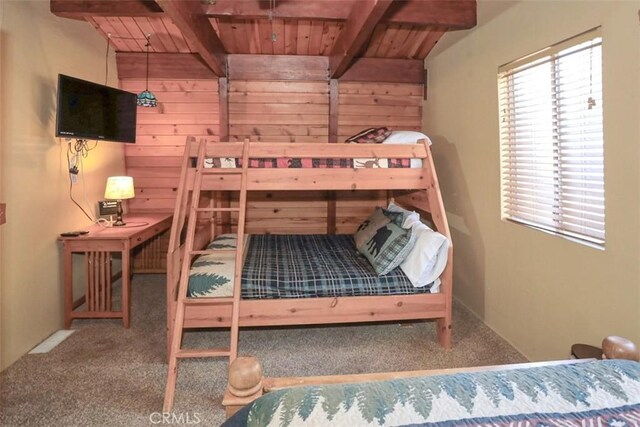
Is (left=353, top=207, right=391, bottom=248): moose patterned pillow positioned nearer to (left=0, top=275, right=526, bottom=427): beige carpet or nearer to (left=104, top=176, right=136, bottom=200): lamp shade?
(left=0, top=275, right=526, bottom=427): beige carpet

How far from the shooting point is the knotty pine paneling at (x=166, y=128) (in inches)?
158

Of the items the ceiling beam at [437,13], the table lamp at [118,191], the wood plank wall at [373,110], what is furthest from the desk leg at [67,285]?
the ceiling beam at [437,13]

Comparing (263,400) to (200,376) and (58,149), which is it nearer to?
(200,376)

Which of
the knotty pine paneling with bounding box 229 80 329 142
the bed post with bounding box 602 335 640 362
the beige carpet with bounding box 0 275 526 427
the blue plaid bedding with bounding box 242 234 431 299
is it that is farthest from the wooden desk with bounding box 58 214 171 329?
the bed post with bounding box 602 335 640 362

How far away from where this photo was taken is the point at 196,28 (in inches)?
104

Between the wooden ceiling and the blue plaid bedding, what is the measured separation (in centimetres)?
166

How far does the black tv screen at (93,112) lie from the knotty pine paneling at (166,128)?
0.54m

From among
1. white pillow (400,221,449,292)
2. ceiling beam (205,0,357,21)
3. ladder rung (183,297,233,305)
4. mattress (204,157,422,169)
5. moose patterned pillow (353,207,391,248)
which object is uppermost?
ceiling beam (205,0,357,21)

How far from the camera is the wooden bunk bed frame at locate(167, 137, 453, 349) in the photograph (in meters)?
2.34

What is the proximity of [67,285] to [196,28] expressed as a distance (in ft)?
7.07

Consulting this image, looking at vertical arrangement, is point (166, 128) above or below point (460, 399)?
above

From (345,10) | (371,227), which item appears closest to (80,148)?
(345,10)

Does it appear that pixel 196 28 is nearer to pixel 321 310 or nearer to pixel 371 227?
pixel 371 227

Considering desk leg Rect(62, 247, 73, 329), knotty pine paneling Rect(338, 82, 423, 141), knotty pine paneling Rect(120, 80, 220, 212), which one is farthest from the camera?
knotty pine paneling Rect(338, 82, 423, 141)
